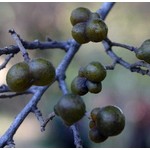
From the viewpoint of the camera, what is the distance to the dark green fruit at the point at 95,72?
3.89 feet

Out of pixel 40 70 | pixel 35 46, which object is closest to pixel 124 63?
pixel 35 46

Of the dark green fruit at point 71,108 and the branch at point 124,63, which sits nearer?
the dark green fruit at point 71,108

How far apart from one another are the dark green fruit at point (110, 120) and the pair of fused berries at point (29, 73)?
0.17 meters

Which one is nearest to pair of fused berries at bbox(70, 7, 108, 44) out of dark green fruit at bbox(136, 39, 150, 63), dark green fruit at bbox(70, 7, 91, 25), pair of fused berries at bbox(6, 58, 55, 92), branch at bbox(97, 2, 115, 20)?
dark green fruit at bbox(70, 7, 91, 25)

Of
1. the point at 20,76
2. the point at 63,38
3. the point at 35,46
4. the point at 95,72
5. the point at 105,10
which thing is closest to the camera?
the point at 20,76

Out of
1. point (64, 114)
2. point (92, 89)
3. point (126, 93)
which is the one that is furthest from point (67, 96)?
point (126, 93)

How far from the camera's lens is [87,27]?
1.28 meters

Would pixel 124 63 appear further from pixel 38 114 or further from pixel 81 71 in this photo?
pixel 38 114

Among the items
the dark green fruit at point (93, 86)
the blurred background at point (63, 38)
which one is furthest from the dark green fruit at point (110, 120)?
the blurred background at point (63, 38)

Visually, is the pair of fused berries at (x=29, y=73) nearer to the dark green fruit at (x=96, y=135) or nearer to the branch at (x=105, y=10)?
the dark green fruit at (x=96, y=135)

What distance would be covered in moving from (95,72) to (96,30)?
14 centimetres

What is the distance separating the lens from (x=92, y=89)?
3.96ft

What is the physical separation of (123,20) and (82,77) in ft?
16.7

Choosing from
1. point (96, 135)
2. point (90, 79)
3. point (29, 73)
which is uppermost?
point (29, 73)
